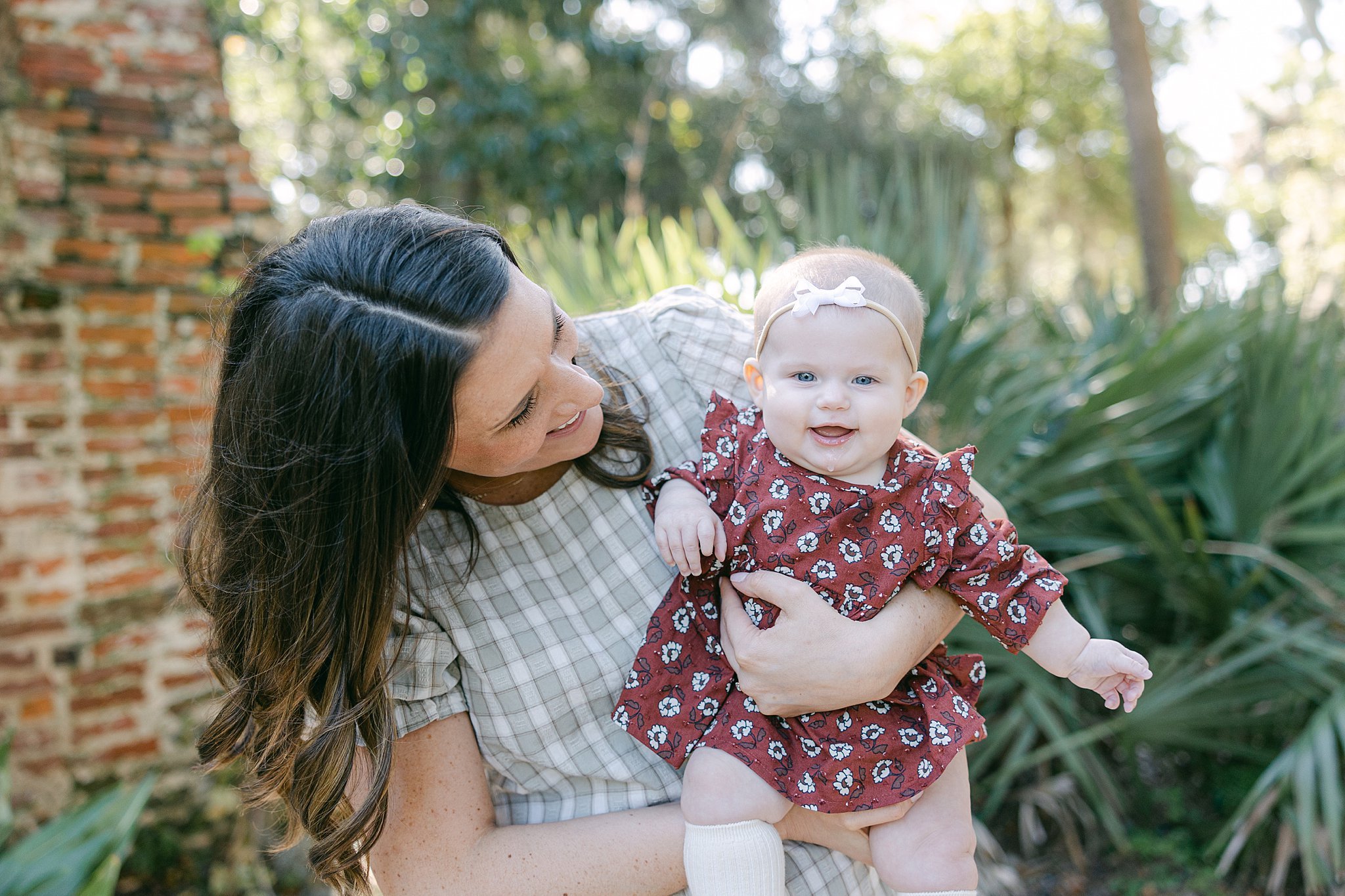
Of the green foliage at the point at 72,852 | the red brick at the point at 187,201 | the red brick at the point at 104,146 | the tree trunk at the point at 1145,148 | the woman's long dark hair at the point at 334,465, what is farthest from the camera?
the tree trunk at the point at 1145,148

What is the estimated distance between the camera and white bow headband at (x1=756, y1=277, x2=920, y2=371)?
1459mm

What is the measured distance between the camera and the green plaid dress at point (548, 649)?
1.51m

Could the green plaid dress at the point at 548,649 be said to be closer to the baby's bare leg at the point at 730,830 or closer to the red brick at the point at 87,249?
the baby's bare leg at the point at 730,830

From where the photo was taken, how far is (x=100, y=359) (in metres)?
3.61

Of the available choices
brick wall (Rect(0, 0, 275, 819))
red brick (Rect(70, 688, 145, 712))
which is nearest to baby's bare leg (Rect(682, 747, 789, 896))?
brick wall (Rect(0, 0, 275, 819))

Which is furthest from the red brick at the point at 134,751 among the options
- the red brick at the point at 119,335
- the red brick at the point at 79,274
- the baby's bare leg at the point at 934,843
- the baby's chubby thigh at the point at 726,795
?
the baby's bare leg at the point at 934,843

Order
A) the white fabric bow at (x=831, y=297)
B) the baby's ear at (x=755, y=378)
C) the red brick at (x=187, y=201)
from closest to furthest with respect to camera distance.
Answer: the white fabric bow at (x=831, y=297) → the baby's ear at (x=755, y=378) → the red brick at (x=187, y=201)

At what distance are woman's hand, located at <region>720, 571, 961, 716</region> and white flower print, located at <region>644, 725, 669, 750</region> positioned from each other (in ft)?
0.49

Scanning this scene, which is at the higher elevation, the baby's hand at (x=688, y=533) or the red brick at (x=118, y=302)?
the baby's hand at (x=688, y=533)

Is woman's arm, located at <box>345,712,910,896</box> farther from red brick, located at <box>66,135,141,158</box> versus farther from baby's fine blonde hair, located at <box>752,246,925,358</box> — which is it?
red brick, located at <box>66,135,141,158</box>

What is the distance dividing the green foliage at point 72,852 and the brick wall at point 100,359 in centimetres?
72

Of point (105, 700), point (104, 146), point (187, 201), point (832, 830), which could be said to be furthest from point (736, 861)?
point (104, 146)

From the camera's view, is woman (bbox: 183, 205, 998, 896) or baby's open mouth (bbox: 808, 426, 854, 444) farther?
baby's open mouth (bbox: 808, 426, 854, 444)

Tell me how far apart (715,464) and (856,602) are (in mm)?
331
